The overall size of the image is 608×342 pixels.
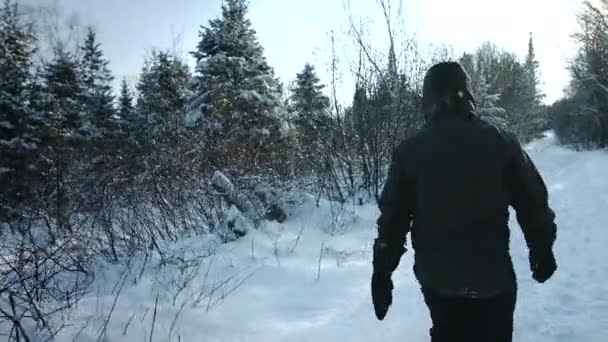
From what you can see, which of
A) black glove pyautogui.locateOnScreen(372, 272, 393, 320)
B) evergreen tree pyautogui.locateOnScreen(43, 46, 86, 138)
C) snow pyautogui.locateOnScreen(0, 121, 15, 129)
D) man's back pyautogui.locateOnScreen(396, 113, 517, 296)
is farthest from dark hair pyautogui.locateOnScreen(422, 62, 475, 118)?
evergreen tree pyautogui.locateOnScreen(43, 46, 86, 138)

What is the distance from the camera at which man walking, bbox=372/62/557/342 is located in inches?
82.0

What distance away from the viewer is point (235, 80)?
2011 centimetres

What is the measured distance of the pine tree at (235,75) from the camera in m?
18.9

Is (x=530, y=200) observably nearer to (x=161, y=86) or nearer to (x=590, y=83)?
(x=161, y=86)

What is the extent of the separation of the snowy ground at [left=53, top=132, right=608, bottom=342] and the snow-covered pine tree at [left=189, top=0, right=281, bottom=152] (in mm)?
11287

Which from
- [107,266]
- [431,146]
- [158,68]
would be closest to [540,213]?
[431,146]

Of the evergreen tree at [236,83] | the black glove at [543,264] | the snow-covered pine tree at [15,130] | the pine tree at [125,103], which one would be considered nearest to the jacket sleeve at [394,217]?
the black glove at [543,264]

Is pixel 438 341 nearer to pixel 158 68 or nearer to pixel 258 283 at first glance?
pixel 258 283

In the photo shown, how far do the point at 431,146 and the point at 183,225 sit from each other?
6083mm

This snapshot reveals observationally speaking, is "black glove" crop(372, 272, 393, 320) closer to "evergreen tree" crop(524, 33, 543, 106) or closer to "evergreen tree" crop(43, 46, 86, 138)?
"evergreen tree" crop(43, 46, 86, 138)

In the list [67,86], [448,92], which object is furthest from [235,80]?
[448,92]

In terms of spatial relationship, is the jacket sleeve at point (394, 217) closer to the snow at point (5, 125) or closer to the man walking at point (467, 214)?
the man walking at point (467, 214)

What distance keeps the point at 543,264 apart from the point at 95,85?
33.4 metres

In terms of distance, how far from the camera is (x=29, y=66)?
869 inches
